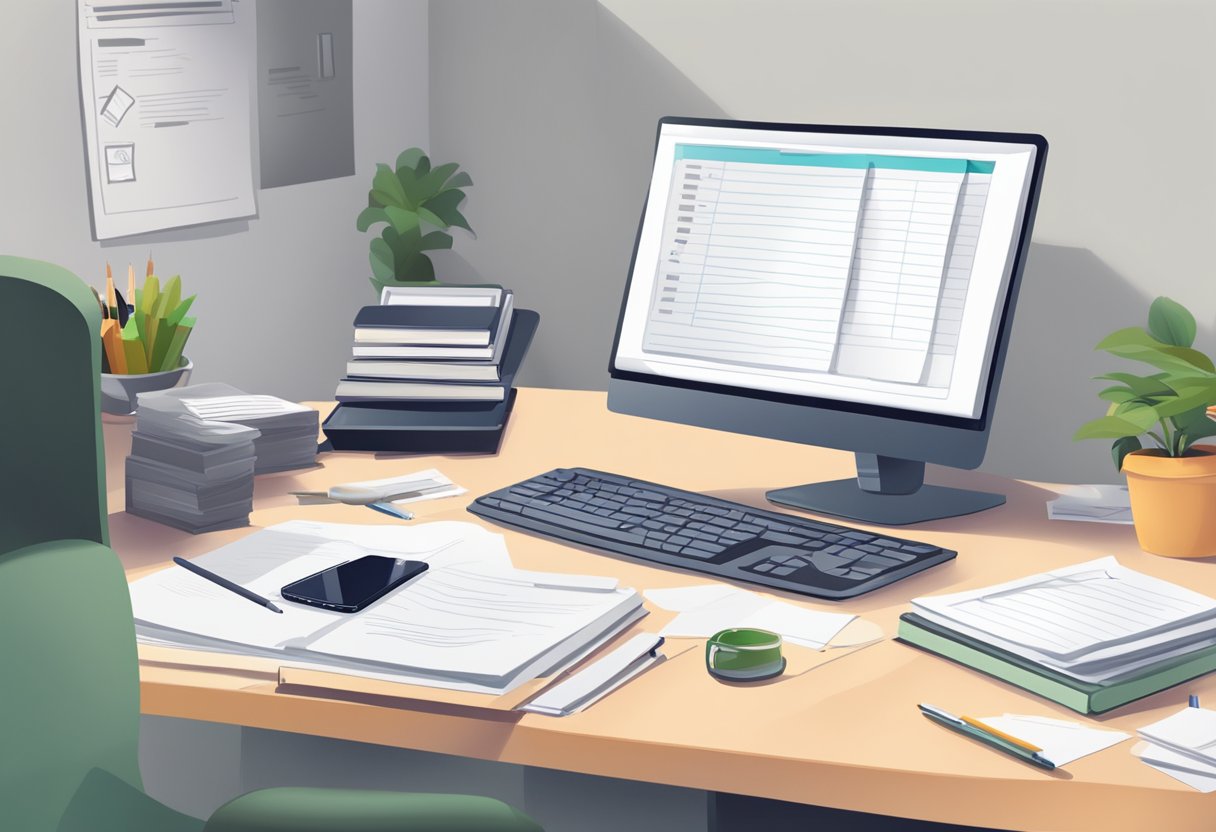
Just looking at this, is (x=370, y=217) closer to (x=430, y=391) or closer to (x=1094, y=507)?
(x=430, y=391)

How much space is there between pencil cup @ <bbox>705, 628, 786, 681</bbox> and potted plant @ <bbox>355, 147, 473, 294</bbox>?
1376mm

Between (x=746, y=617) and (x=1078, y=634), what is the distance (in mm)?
291

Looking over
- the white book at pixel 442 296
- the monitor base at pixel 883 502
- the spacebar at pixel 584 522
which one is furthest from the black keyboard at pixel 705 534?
the white book at pixel 442 296

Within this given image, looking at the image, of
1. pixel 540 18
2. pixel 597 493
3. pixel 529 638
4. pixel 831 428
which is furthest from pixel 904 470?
pixel 540 18

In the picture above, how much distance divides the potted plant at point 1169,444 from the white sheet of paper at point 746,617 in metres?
0.41

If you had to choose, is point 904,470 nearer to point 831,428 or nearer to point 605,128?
point 831,428

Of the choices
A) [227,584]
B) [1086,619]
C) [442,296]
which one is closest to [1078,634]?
[1086,619]

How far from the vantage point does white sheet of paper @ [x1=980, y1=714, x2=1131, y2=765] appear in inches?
36.4

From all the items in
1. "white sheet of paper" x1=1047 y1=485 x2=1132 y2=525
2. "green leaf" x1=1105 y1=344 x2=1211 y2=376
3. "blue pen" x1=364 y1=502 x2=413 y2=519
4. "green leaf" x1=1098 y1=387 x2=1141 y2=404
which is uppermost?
"green leaf" x1=1105 y1=344 x2=1211 y2=376

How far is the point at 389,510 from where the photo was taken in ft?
4.89

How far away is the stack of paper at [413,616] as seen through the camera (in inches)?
41.2

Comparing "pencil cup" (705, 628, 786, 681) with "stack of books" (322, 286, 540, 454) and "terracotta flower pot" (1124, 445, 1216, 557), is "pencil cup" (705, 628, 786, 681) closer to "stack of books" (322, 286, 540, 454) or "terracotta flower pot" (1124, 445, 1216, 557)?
"terracotta flower pot" (1124, 445, 1216, 557)

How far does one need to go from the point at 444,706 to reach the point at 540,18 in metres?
1.71

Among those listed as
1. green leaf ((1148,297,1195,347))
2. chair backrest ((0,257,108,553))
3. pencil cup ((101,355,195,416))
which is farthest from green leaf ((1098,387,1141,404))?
pencil cup ((101,355,195,416))
